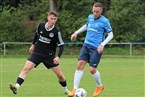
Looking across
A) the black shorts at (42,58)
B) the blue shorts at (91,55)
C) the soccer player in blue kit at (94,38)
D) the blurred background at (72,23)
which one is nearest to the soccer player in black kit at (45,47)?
the black shorts at (42,58)

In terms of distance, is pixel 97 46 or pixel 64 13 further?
pixel 64 13

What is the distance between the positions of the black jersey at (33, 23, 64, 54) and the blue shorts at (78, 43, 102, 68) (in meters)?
0.67

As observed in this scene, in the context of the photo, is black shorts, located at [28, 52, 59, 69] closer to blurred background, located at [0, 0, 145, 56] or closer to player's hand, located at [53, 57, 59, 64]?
player's hand, located at [53, 57, 59, 64]

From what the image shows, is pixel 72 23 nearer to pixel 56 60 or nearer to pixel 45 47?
pixel 45 47

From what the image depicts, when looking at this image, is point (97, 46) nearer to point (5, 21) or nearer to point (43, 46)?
point (43, 46)

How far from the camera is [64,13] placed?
144 ft

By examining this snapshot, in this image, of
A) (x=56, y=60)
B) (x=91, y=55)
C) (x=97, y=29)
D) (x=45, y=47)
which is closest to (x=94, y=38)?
(x=97, y=29)

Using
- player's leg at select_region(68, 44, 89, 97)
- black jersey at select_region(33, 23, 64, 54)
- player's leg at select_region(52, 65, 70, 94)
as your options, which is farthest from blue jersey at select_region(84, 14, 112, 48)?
player's leg at select_region(52, 65, 70, 94)

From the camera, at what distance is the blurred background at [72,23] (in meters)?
39.6

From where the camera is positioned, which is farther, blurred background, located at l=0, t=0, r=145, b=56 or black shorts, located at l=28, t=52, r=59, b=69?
blurred background, located at l=0, t=0, r=145, b=56

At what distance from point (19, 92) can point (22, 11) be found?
1263 inches

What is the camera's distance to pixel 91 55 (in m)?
12.5

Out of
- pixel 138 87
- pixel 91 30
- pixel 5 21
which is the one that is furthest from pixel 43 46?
pixel 5 21

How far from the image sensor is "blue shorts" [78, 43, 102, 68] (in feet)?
40.8
